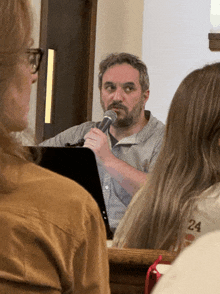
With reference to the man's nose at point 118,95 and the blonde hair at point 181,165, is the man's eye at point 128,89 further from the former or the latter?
the blonde hair at point 181,165

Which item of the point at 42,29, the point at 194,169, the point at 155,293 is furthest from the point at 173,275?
the point at 42,29

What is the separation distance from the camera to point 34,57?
663mm

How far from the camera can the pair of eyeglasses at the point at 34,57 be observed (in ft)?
2.09

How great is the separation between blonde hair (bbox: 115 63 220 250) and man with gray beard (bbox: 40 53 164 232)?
36.5 inches

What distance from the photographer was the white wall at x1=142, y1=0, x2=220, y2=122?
3.86 meters

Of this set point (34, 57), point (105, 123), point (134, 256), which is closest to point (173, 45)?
point (105, 123)

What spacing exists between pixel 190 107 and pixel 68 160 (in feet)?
1.23

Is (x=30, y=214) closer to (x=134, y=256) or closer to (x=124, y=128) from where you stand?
(x=134, y=256)

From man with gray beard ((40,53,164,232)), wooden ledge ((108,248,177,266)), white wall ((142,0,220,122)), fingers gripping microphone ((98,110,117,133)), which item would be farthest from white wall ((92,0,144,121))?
wooden ledge ((108,248,177,266))

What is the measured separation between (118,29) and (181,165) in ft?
9.60

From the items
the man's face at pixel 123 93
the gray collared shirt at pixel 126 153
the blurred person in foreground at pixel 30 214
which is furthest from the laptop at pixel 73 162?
the man's face at pixel 123 93

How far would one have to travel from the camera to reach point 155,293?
0.23 meters

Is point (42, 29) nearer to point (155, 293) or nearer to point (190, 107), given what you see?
point (190, 107)

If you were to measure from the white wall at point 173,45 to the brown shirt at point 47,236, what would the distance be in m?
3.38
